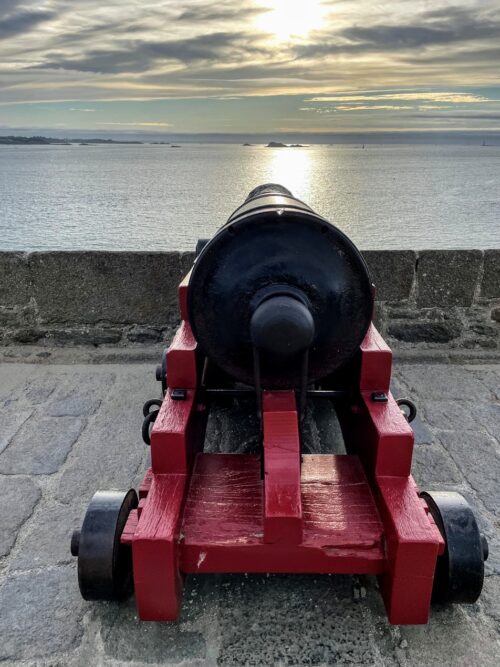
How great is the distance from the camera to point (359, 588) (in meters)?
2.11

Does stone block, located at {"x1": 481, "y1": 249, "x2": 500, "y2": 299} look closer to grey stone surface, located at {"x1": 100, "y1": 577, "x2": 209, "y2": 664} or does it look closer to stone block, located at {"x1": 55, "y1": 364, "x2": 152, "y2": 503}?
stone block, located at {"x1": 55, "y1": 364, "x2": 152, "y2": 503}

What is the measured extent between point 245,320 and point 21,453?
158 centimetres

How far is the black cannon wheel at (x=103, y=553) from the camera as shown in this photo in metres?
1.96

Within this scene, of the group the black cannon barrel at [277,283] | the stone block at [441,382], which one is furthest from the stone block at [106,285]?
the black cannon barrel at [277,283]

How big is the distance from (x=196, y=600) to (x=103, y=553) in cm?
36

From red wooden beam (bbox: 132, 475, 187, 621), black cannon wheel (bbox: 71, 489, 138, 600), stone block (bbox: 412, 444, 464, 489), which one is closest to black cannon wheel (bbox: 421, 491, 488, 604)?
stone block (bbox: 412, 444, 464, 489)

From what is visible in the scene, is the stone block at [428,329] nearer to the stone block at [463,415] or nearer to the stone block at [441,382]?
the stone block at [441,382]

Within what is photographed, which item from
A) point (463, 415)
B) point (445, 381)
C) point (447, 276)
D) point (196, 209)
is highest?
point (447, 276)

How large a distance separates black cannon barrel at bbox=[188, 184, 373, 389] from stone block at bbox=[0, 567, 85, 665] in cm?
96

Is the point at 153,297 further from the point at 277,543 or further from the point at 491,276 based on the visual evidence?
the point at 277,543

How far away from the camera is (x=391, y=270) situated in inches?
176

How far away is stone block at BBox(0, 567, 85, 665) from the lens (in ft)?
6.27

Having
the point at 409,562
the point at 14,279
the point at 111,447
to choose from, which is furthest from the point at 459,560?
the point at 14,279

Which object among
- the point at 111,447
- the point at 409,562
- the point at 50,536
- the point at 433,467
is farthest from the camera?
the point at 111,447
